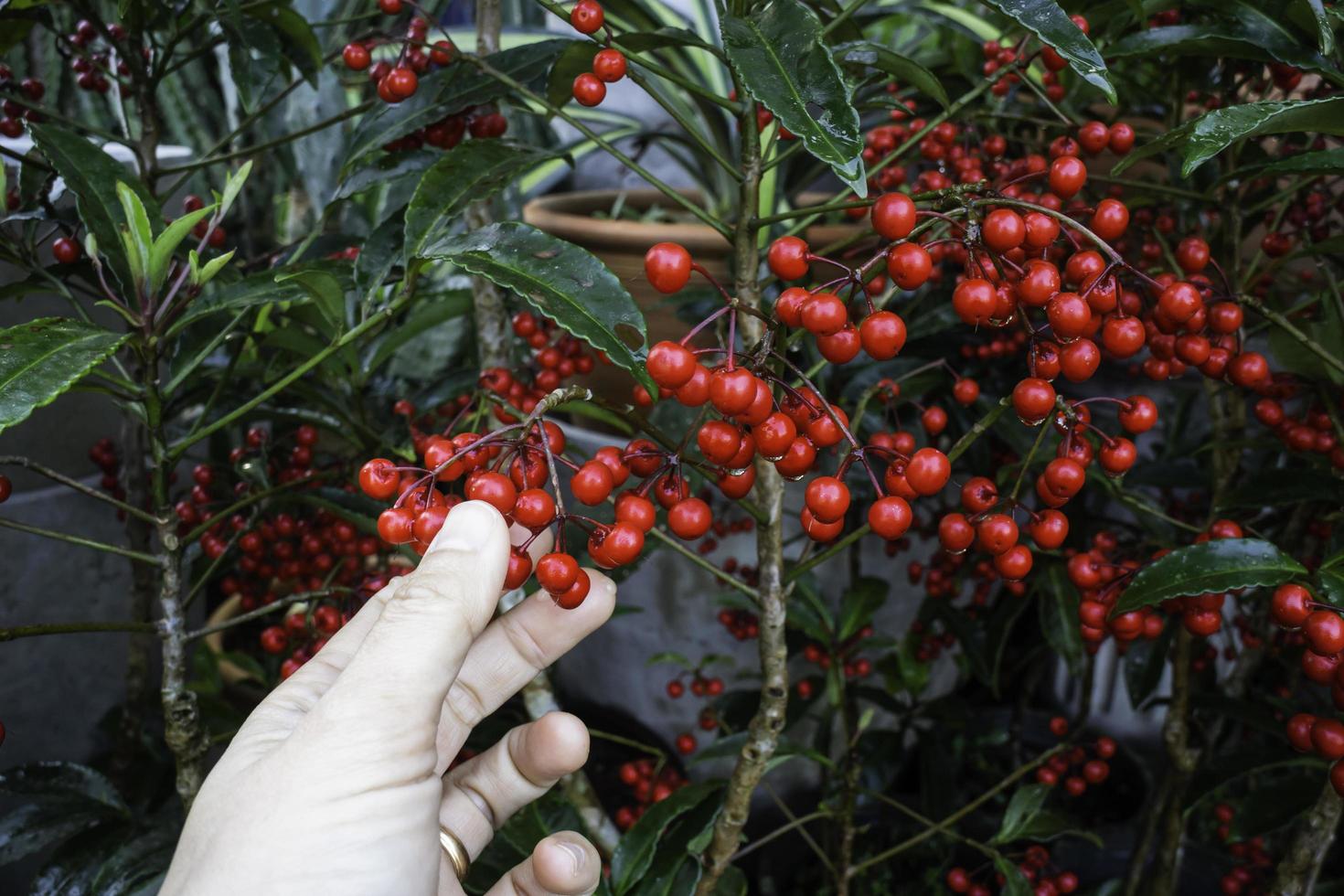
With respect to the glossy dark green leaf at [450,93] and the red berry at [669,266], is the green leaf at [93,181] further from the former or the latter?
the red berry at [669,266]

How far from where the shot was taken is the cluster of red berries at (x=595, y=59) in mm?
628

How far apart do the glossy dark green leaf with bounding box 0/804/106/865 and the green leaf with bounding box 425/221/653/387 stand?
62 centimetres

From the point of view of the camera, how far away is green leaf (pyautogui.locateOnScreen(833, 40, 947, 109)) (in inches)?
25.0

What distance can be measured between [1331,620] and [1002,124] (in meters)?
0.69

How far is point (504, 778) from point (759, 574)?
24 centimetres

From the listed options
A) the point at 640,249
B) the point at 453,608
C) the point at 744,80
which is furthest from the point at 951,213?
the point at 640,249

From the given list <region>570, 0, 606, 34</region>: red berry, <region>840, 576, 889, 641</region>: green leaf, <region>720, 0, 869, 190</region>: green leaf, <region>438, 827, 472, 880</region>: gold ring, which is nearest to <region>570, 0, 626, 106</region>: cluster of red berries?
<region>570, 0, 606, 34</region>: red berry

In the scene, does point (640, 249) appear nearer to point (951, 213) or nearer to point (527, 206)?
point (527, 206)

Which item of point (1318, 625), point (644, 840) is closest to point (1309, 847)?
point (1318, 625)

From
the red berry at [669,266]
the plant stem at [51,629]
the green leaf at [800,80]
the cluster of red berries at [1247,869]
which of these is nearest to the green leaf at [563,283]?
the red berry at [669,266]

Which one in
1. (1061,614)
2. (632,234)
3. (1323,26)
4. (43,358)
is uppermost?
(1323,26)

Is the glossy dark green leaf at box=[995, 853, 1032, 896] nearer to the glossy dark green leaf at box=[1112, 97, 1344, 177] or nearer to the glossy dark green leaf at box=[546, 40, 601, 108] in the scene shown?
the glossy dark green leaf at box=[1112, 97, 1344, 177]

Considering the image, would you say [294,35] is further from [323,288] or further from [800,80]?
[800,80]

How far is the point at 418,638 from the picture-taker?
0.48 metres
